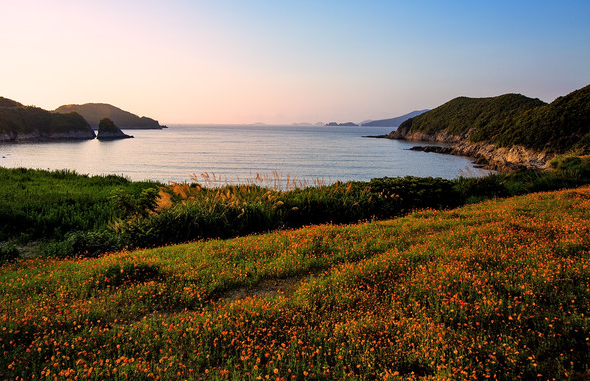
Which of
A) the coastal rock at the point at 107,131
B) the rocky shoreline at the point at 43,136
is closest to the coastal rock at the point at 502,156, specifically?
the coastal rock at the point at 107,131

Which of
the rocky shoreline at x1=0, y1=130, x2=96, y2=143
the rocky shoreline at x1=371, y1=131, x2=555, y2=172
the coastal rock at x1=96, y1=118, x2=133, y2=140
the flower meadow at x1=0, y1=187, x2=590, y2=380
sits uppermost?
the coastal rock at x1=96, y1=118, x2=133, y2=140

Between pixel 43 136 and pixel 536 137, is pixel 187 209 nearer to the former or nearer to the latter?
pixel 536 137

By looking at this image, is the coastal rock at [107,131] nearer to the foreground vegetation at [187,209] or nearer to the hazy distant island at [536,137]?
the hazy distant island at [536,137]

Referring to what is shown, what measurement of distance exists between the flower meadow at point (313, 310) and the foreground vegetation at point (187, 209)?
1760mm

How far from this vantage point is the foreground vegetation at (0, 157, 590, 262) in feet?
34.6

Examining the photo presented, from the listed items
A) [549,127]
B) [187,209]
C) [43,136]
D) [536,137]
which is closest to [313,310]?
[187,209]

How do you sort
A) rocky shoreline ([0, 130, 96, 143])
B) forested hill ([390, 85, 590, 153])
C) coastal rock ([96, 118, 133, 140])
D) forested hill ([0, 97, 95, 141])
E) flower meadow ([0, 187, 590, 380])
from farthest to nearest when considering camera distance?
coastal rock ([96, 118, 133, 140]), forested hill ([0, 97, 95, 141]), rocky shoreline ([0, 130, 96, 143]), forested hill ([390, 85, 590, 153]), flower meadow ([0, 187, 590, 380])

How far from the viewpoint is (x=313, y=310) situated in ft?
18.6

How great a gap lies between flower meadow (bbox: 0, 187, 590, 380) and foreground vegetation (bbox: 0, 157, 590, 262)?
1.76m

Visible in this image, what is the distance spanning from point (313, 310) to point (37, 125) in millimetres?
179897

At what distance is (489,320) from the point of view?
518 centimetres

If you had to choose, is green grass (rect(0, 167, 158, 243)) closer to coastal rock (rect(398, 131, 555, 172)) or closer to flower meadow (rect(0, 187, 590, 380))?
flower meadow (rect(0, 187, 590, 380))

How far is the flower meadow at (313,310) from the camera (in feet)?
14.0

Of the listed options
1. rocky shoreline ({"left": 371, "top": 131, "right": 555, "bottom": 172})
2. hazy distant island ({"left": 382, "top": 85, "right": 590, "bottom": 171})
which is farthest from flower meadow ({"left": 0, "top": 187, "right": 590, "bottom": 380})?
rocky shoreline ({"left": 371, "top": 131, "right": 555, "bottom": 172})
